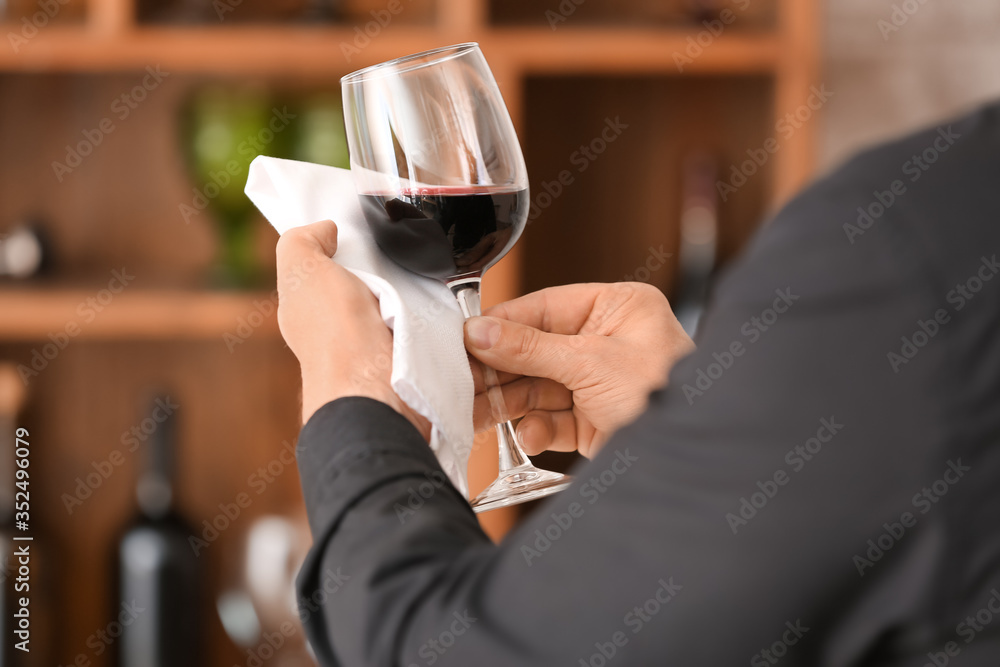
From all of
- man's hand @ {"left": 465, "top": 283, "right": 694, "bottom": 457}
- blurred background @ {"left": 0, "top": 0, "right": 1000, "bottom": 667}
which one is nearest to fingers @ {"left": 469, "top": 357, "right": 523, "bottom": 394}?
man's hand @ {"left": 465, "top": 283, "right": 694, "bottom": 457}

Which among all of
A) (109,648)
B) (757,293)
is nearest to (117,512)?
(109,648)

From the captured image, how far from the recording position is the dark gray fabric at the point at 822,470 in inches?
14.0

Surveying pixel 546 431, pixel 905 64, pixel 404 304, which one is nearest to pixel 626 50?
pixel 905 64

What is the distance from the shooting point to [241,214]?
1.34 m

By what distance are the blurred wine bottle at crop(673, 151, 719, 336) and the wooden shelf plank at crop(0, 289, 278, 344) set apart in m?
0.63

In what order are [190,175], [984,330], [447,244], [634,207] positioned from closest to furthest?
[984,330]
[447,244]
[190,175]
[634,207]

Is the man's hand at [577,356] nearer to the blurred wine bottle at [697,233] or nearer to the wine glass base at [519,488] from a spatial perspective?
the wine glass base at [519,488]

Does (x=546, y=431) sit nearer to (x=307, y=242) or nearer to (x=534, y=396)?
(x=534, y=396)

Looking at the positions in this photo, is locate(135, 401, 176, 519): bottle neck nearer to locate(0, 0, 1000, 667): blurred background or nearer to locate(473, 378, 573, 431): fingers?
locate(0, 0, 1000, 667): blurred background

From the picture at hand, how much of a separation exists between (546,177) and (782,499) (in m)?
1.08

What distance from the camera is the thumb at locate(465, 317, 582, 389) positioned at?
67 cm

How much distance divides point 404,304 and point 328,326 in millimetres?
57

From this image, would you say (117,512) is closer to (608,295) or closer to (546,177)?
(546,177)

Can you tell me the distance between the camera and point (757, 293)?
375 millimetres
